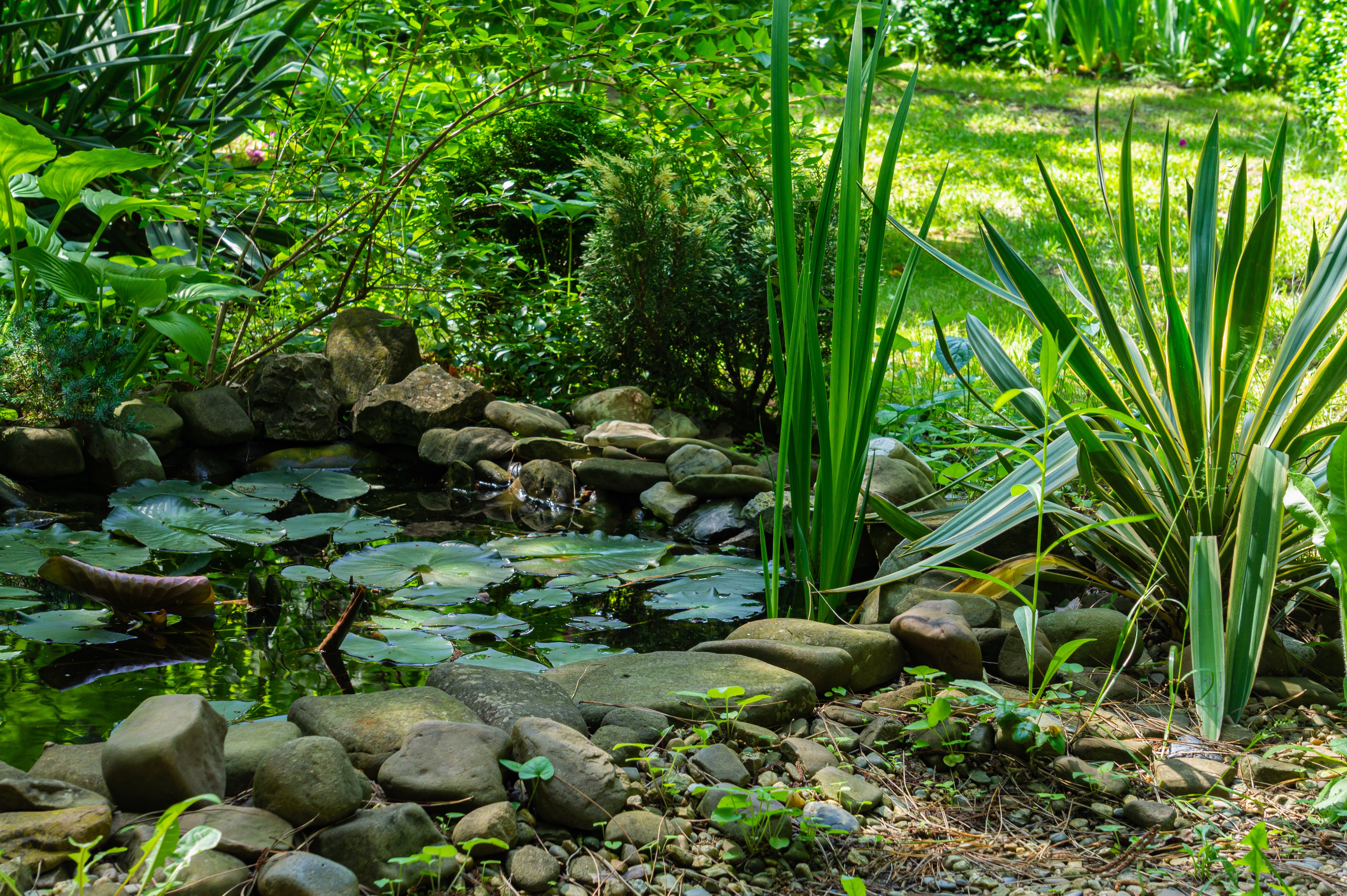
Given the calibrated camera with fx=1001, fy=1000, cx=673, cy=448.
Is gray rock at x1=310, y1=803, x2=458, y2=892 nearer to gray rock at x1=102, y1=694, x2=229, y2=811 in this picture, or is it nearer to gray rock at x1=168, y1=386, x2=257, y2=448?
gray rock at x1=102, y1=694, x2=229, y2=811

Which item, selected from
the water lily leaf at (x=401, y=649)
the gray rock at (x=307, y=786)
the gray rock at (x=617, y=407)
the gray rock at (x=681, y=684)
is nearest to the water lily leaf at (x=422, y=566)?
the water lily leaf at (x=401, y=649)

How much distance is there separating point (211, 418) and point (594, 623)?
2.04 m

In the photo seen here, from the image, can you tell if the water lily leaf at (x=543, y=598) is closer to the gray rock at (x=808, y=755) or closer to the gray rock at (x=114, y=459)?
the gray rock at (x=808, y=755)

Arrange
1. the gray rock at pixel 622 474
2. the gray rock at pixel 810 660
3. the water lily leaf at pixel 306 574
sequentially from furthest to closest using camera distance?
the gray rock at pixel 622 474
the water lily leaf at pixel 306 574
the gray rock at pixel 810 660

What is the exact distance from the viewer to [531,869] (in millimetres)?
1232

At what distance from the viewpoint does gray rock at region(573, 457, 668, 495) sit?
3.31 meters

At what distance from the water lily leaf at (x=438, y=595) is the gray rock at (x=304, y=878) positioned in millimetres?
1191

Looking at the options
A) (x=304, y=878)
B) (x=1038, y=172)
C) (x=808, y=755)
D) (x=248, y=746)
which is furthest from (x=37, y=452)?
(x=1038, y=172)

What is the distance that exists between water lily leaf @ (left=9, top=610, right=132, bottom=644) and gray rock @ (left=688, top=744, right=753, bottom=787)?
129 cm

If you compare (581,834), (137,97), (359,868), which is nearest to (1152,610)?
(581,834)

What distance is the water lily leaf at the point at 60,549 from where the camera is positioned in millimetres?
2352

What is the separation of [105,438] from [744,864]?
9.20 feet

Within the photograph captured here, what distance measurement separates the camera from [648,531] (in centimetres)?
314

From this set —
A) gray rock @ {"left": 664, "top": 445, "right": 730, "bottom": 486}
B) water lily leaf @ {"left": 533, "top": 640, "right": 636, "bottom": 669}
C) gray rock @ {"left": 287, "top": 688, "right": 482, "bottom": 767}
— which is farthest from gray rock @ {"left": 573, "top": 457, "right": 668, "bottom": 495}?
gray rock @ {"left": 287, "top": 688, "right": 482, "bottom": 767}
